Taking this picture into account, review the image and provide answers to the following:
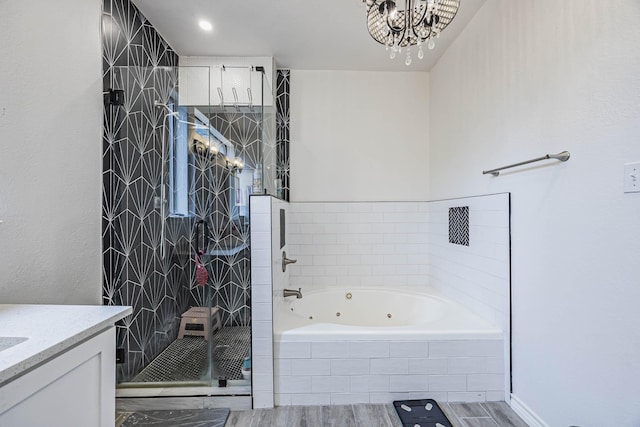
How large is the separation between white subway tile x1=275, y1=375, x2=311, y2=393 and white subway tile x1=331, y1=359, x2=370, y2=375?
0.18 meters

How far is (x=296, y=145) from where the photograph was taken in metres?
3.03

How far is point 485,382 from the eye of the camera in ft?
6.30

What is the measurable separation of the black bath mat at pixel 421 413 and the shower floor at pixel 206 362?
1.01 m

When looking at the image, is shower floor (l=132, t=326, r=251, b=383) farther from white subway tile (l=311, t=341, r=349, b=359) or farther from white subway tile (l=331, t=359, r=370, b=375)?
white subway tile (l=331, t=359, r=370, b=375)

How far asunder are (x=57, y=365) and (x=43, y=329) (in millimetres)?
176

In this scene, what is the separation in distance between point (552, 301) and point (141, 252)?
2.49 m

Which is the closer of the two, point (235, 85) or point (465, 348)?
point (465, 348)

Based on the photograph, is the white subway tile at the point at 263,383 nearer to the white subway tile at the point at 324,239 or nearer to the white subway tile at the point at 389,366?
the white subway tile at the point at 389,366

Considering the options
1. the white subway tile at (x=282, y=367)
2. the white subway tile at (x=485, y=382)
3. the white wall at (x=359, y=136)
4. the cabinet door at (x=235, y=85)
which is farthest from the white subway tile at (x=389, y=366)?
the cabinet door at (x=235, y=85)

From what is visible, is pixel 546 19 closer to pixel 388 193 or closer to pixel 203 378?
pixel 388 193

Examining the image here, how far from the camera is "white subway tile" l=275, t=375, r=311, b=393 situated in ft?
6.26

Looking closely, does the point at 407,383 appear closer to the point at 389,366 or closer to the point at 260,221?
the point at 389,366

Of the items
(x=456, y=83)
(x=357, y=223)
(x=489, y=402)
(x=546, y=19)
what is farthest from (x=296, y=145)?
(x=489, y=402)

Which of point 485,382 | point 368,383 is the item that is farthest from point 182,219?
point 485,382
